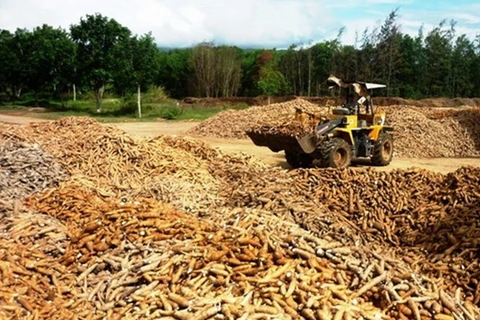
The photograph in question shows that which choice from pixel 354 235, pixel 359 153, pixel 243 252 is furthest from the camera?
pixel 359 153

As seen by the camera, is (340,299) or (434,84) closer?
(340,299)

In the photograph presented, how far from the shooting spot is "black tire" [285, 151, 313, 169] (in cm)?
1352

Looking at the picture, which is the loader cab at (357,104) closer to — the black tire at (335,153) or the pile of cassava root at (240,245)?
the black tire at (335,153)

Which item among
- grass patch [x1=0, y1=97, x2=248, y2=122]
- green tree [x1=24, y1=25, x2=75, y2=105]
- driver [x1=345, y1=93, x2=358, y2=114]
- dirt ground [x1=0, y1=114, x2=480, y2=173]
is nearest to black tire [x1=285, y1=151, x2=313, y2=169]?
dirt ground [x1=0, y1=114, x2=480, y2=173]

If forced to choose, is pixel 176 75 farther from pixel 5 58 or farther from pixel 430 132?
pixel 430 132

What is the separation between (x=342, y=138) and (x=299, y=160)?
121 cm

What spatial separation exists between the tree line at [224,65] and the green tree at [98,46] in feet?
0.21

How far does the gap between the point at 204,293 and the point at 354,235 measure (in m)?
2.97

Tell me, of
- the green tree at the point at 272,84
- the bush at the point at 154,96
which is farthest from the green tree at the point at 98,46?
the green tree at the point at 272,84

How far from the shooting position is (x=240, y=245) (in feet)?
19.8

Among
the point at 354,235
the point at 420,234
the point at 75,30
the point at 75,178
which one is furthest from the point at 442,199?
the point at 75,30

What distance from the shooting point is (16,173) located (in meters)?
9.10

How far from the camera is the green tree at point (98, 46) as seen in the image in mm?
35219

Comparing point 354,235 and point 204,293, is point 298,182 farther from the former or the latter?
point 204,293
